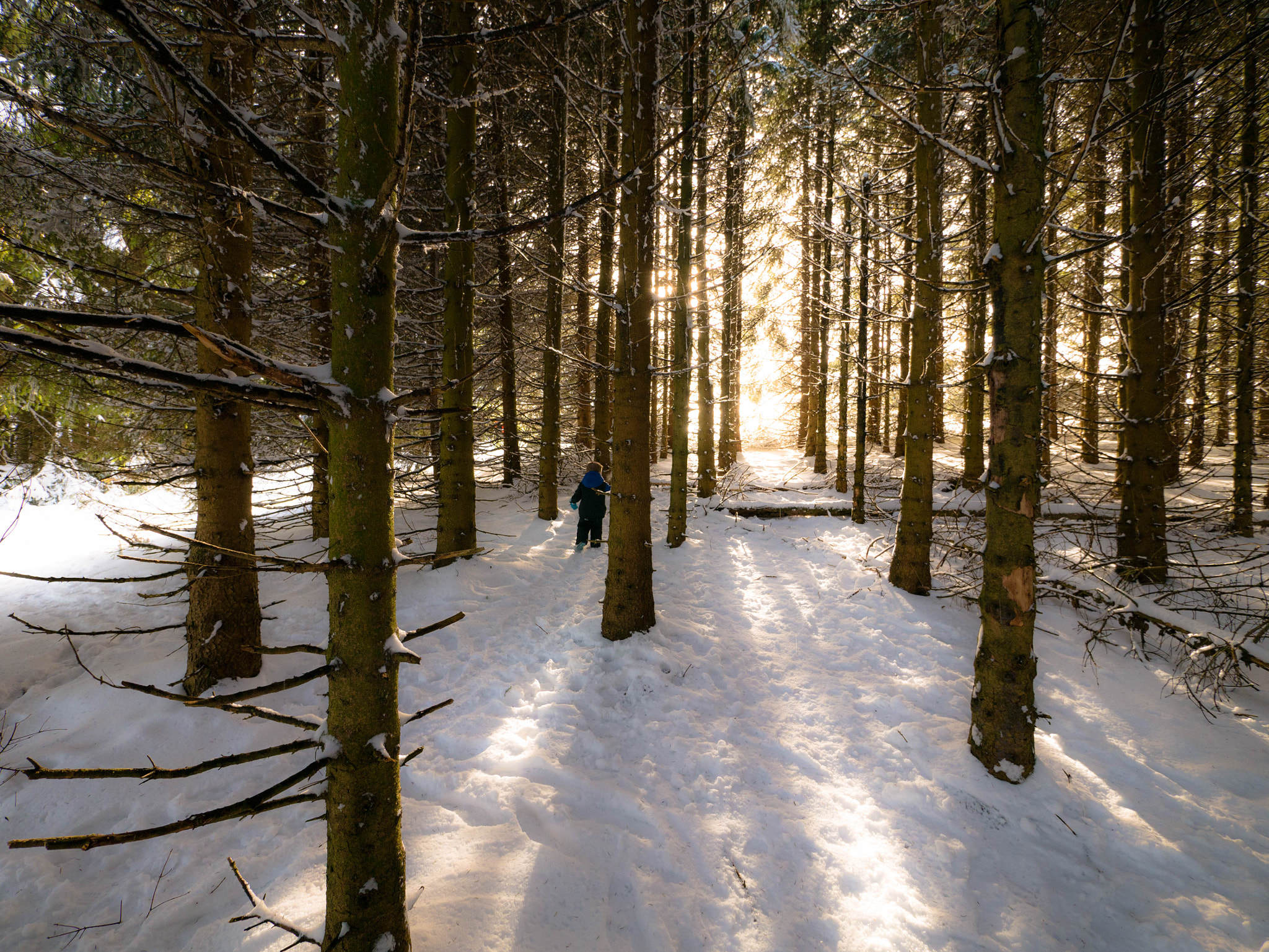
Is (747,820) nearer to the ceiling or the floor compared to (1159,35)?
nearer to the floor

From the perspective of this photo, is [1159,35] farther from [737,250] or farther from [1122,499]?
[737,250]

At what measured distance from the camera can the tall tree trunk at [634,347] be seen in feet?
15.6

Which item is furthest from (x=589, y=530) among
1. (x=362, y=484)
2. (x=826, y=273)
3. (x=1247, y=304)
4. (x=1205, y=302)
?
(x=1205, y=302)

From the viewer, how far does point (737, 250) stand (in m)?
10.9

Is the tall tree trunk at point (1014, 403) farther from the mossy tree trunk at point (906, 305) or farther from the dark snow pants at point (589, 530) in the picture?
the dark snow pants at point (589, 530)

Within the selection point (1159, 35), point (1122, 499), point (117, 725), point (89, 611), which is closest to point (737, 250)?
point (1159, 35)

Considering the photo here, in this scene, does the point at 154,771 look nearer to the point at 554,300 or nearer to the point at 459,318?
the point at 459,318

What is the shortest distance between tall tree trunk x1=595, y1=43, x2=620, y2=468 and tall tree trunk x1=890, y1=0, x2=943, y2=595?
385 cm

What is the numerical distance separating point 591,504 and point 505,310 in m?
4.71

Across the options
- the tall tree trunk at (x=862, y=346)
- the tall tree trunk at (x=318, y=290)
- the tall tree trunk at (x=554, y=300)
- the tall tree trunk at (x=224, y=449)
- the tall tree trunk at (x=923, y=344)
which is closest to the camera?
the tall tree trunk at (x=224, y=449)

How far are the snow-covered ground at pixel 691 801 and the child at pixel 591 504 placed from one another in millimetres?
2710

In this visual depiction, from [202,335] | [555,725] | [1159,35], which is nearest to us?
[202,335]

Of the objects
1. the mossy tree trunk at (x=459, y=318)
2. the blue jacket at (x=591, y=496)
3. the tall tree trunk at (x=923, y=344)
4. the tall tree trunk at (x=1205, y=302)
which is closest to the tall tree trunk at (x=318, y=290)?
the mossy tree trunk at (x=459, y=318)

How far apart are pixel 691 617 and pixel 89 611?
7.87 meters
